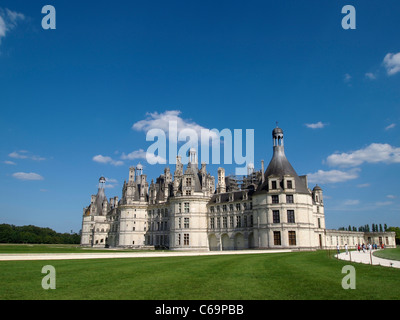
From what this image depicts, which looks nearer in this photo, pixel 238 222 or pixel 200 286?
pixel 200 286

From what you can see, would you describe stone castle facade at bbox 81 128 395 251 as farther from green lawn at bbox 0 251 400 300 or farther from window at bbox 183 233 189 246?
green lawn at bbox 0 251 400 300

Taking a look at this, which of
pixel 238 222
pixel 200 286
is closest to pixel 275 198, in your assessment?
pixel 238 222

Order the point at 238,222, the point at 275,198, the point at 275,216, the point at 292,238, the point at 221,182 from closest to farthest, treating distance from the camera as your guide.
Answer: the point at 292,238 < the point at 275,216 < the point at 275,198 < the point at 238,222 < the point at 221,182

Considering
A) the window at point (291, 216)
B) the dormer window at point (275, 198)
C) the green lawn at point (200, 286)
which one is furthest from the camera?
the dormer window at point (275, 198)

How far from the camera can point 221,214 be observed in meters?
64.9

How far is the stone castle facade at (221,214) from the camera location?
A: 174 ft

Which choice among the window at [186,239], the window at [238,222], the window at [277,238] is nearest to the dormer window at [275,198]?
the window at [277,238]

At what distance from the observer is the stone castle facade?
5291cm

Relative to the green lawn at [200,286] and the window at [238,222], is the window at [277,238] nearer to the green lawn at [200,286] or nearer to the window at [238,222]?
the window at [238,222]

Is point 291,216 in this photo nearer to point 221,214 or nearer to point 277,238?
point 277,238

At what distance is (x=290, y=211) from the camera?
173 ft
